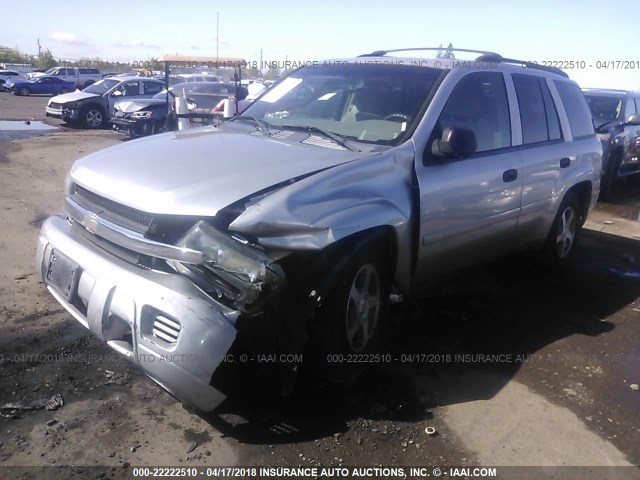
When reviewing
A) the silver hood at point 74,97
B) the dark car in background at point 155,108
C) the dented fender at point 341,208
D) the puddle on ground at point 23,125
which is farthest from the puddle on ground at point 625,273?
the silver hood at point 74,97

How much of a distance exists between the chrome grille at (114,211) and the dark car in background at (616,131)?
8.87m

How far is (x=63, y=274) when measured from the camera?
3.18 m

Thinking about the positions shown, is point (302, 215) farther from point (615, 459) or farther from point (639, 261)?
point (639, 261)

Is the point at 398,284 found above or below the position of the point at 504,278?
above

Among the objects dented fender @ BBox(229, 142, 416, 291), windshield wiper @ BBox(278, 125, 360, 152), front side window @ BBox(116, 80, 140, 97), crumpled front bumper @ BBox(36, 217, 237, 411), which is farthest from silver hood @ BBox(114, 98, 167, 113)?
crumpled front bumper @ BBox(36, 217, 237, 411)

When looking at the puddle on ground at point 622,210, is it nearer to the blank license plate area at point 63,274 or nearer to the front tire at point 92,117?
the blank license plate area at point 63,274

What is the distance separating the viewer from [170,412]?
313cm

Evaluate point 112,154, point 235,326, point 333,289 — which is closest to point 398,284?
point 333,289

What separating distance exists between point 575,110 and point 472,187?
226cm

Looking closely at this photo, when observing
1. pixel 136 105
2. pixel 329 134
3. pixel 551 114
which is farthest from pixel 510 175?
pixel 136 105

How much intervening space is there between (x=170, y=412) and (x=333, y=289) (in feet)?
3.56

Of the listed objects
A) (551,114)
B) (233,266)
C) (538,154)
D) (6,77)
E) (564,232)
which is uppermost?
(551,114)

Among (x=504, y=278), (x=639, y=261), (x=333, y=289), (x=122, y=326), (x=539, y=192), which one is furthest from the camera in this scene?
(x=639, y=261)

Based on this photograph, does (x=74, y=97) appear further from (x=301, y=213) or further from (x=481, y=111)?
(x=301, y=213)
